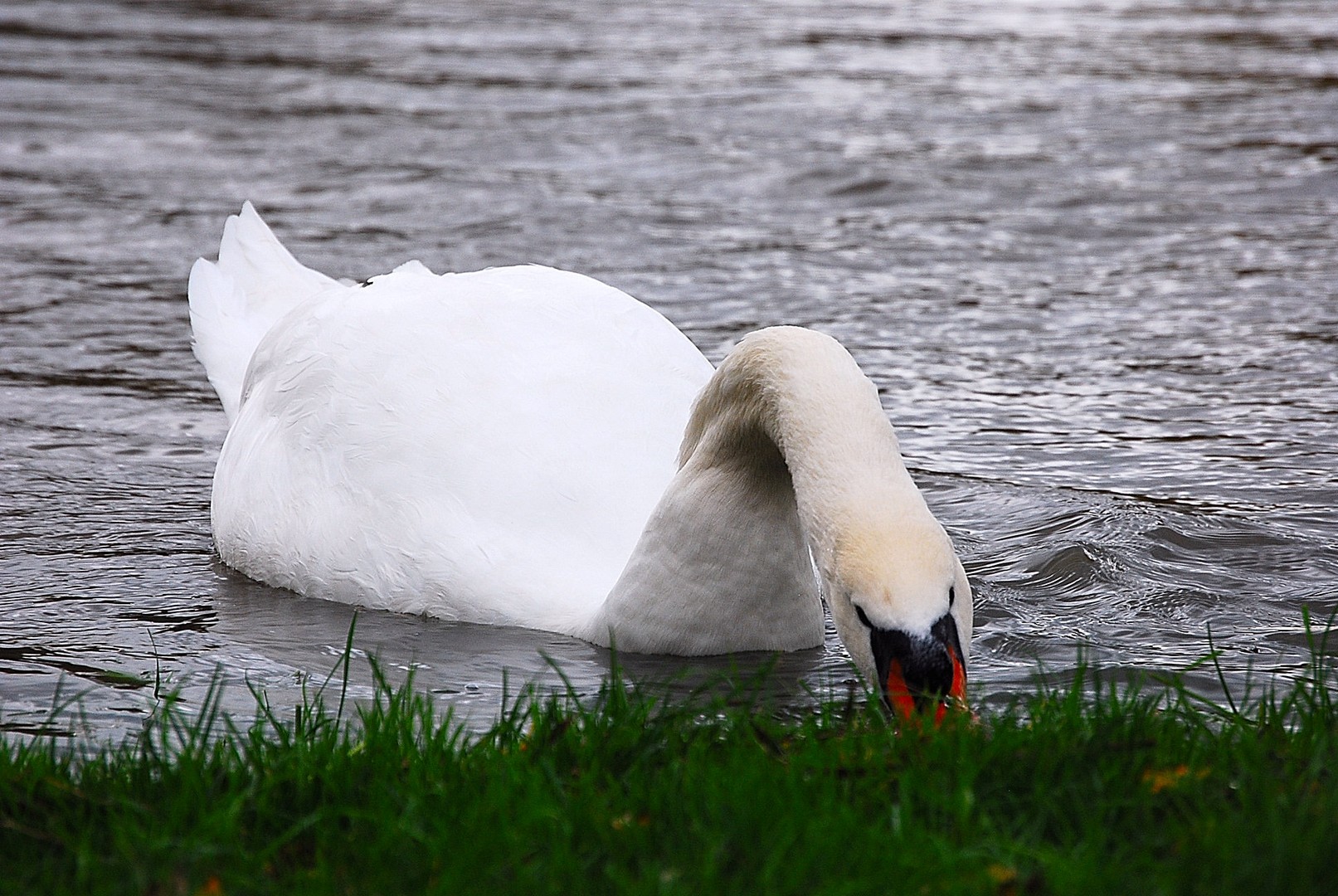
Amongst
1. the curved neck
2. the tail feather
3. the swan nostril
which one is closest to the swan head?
the swan nostril

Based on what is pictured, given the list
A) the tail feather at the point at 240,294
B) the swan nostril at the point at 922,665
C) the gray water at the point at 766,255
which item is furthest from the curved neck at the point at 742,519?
the tail feather at the point at 240,294

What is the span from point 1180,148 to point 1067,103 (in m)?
1.98

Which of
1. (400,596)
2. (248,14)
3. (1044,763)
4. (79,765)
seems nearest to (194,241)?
(400,596)

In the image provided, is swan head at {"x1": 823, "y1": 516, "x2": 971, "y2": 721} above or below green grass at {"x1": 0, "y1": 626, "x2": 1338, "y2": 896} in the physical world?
above

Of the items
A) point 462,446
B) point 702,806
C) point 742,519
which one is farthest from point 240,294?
point 702,806

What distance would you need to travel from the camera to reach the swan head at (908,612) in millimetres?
3814

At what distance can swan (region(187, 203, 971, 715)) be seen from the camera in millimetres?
4043

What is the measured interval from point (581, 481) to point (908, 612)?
2074 mm

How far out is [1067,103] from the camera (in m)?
15.4

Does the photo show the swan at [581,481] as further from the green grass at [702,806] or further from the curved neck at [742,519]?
the green grass at [702,806]

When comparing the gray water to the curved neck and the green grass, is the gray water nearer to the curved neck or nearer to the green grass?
the curved neck

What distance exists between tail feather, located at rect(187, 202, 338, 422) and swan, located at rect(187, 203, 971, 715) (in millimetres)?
616

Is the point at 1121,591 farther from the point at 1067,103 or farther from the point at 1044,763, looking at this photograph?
the point at 1067,103

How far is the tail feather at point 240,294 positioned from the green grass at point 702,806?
3923mm
